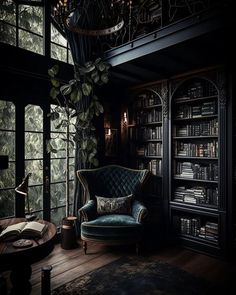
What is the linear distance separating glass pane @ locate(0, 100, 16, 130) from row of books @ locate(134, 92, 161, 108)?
215 centimetres

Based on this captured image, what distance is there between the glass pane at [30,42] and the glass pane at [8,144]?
1.22m

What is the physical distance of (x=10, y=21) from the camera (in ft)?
10.4

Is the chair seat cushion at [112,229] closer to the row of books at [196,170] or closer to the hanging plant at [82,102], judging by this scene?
the hanging plant at [82,102]

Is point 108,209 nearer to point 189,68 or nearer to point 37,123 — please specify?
point 37,123

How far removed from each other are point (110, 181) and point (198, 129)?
1584 millimetres

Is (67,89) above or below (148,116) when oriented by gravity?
above

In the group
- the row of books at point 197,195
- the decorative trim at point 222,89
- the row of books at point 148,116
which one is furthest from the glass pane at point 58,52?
the row of books at point 197,195

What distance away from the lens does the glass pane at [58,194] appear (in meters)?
3.70

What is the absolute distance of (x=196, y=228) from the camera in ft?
11.6

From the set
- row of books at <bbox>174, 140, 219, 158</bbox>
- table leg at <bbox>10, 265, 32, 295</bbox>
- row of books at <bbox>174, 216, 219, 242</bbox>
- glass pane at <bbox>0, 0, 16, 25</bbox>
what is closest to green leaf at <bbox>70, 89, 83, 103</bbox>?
glass pane at <bbox>0, 0, 16, 25</bbox>

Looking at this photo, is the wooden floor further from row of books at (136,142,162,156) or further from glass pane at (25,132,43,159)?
row of books at (136,142,162,156)

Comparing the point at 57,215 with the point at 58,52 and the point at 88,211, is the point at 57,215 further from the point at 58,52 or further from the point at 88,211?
the point at 58,52

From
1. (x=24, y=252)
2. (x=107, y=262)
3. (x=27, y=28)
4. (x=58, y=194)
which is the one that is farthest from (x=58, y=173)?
(x=27, y=28)

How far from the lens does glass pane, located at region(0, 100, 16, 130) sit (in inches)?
121
